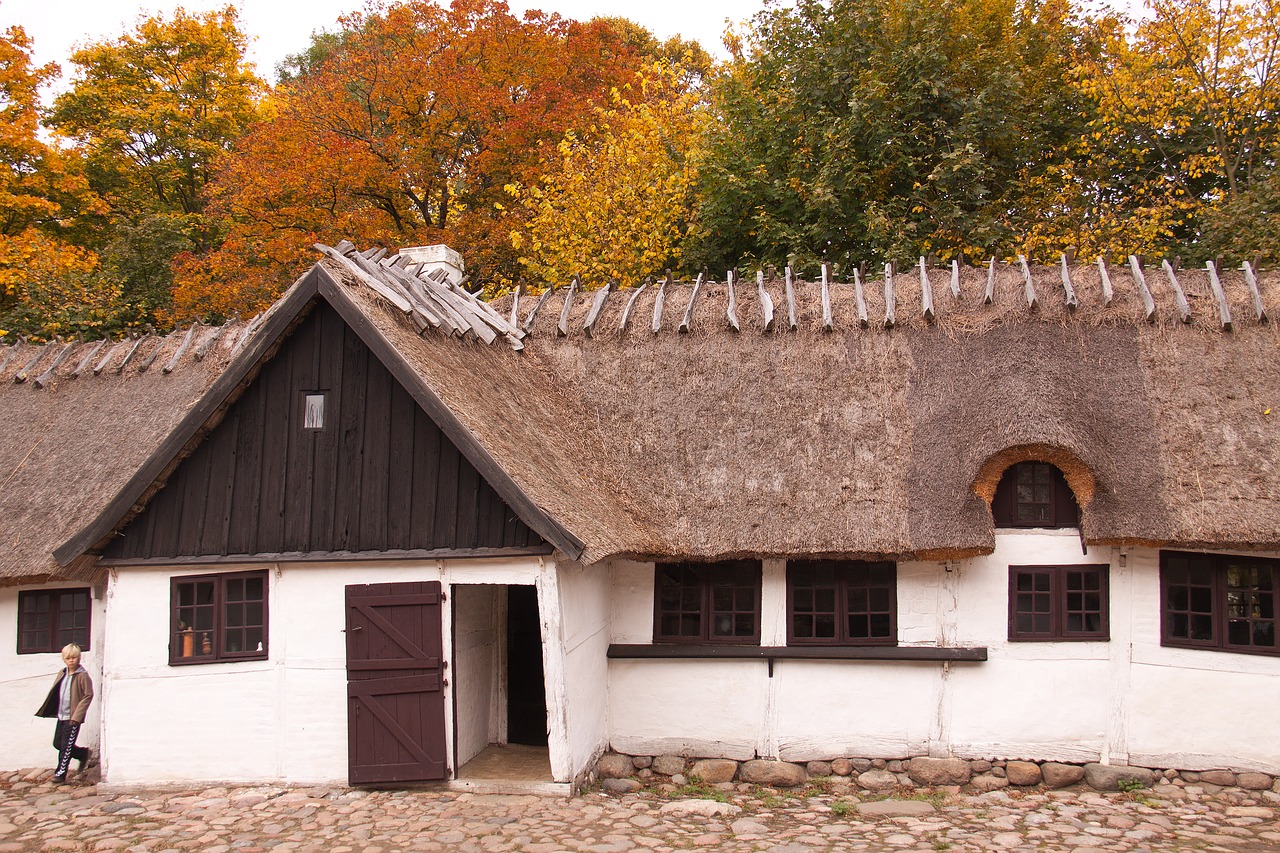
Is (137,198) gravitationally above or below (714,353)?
above

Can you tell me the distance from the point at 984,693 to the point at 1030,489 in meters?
2.66

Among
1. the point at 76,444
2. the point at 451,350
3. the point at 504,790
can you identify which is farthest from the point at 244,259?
the point at 504,790

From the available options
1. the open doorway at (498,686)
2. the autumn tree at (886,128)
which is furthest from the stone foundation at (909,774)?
the autumn tree at (886,128)

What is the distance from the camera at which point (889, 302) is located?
15.3 metres

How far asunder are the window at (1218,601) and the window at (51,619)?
46.7 feet

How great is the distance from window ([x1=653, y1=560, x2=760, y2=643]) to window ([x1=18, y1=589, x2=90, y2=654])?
26.0ft

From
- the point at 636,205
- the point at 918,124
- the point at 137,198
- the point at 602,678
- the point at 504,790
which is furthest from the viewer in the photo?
the point at 137,198

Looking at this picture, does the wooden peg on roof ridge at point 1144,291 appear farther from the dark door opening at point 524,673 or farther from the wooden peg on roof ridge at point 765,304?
the dark door opening at point 524,673

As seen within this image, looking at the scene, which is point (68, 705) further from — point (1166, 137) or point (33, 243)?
A: point (1166, 137)

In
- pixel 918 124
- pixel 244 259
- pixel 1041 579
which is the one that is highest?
pixel 918 124

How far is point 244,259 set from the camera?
2694 centimetres

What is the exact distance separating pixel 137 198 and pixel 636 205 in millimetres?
17851

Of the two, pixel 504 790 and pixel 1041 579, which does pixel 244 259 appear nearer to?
pixel 504 790

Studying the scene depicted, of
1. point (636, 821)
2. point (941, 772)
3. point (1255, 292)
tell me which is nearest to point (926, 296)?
point (1255, 292)
